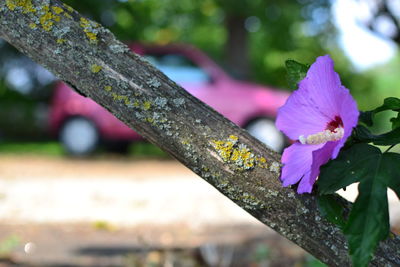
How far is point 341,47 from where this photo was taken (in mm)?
21359

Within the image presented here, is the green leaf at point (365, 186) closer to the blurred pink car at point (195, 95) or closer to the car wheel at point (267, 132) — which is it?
the blurred pink car at point (195, 95)

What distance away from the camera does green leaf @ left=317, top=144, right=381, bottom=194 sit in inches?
47.6

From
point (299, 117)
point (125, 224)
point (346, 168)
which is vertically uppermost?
point (125, 224)

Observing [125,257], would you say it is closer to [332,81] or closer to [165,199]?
[165,199]

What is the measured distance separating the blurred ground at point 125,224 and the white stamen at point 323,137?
2.22 m

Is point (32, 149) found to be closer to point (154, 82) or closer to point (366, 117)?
point (154, 82)

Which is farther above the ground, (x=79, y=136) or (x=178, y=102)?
(x=79, y=136)

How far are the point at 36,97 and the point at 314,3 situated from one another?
7.06m

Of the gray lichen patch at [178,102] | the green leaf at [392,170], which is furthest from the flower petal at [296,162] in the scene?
the gray lichen patch at [178,102]

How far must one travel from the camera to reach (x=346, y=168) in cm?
123

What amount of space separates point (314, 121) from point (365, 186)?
191 millimetres

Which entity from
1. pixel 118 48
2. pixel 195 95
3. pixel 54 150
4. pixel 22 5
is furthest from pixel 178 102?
pixel 54 150

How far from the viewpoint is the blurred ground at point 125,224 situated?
14.7 ft

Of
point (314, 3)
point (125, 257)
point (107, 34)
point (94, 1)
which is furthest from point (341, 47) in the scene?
point (107, 34)
